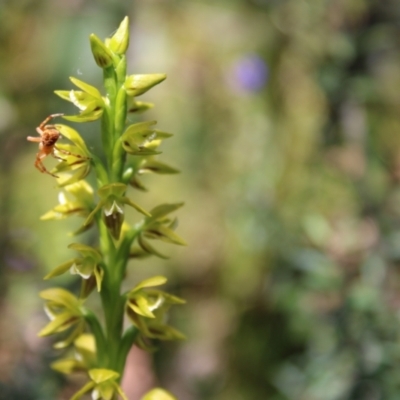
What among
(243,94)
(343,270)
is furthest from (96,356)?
(243,94)

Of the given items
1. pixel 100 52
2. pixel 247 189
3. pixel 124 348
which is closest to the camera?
pixel 100 52

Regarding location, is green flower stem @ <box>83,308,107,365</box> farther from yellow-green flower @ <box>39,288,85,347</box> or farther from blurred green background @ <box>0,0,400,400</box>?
blurred green background @ <box>0,0,400,400</box>

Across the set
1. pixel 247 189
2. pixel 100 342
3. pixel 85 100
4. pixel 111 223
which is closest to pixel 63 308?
pixel 100 342

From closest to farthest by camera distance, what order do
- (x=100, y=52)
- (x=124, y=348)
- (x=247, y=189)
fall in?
1. (x=100, y=52)
2. (x=124, y=348)
3. (x=247, y=189)

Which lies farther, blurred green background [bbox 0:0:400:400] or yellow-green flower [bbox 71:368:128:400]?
blurred green background [bbox 0:0:400:400]

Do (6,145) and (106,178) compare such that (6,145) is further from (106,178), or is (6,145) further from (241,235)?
(106,178)

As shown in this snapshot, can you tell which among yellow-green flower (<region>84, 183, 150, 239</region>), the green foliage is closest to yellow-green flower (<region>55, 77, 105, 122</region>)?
the green foliage

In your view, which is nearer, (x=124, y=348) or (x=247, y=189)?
(x=124, y=348)

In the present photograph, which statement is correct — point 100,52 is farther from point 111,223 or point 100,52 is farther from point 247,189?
point 247,189
